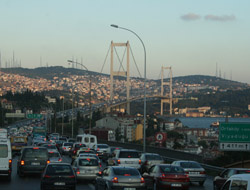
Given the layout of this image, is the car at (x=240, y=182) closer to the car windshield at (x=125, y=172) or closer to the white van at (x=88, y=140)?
the car windshield at (x=125, y=172)

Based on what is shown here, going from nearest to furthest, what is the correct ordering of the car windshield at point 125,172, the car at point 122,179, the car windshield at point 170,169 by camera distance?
the car at point 122,179 → the car windshield at point 125,172 → the car windshield at point 170,169

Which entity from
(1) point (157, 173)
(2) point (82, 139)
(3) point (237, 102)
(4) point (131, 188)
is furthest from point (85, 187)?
(3) point (237, 102)

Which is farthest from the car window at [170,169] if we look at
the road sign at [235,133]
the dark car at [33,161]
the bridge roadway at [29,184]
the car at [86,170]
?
the road sign at [235,133]

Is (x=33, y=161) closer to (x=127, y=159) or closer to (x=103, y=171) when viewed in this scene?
(x=127, y=159)

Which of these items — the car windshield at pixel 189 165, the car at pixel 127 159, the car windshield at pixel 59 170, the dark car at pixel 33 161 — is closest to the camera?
the car windshield at pixel 59 170

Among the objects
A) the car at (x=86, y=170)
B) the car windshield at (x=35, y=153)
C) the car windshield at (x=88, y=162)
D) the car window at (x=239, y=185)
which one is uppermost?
the car window at (x=239, y=185)

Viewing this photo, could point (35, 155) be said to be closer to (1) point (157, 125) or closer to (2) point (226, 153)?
(2) point (226, 153)

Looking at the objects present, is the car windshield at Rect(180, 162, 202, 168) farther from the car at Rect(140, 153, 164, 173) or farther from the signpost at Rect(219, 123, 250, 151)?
the car at Rect(140, 153, 164, 173)

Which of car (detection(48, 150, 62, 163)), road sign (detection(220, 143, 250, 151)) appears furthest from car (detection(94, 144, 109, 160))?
road sign (detection(220, 143, 250, 151))
